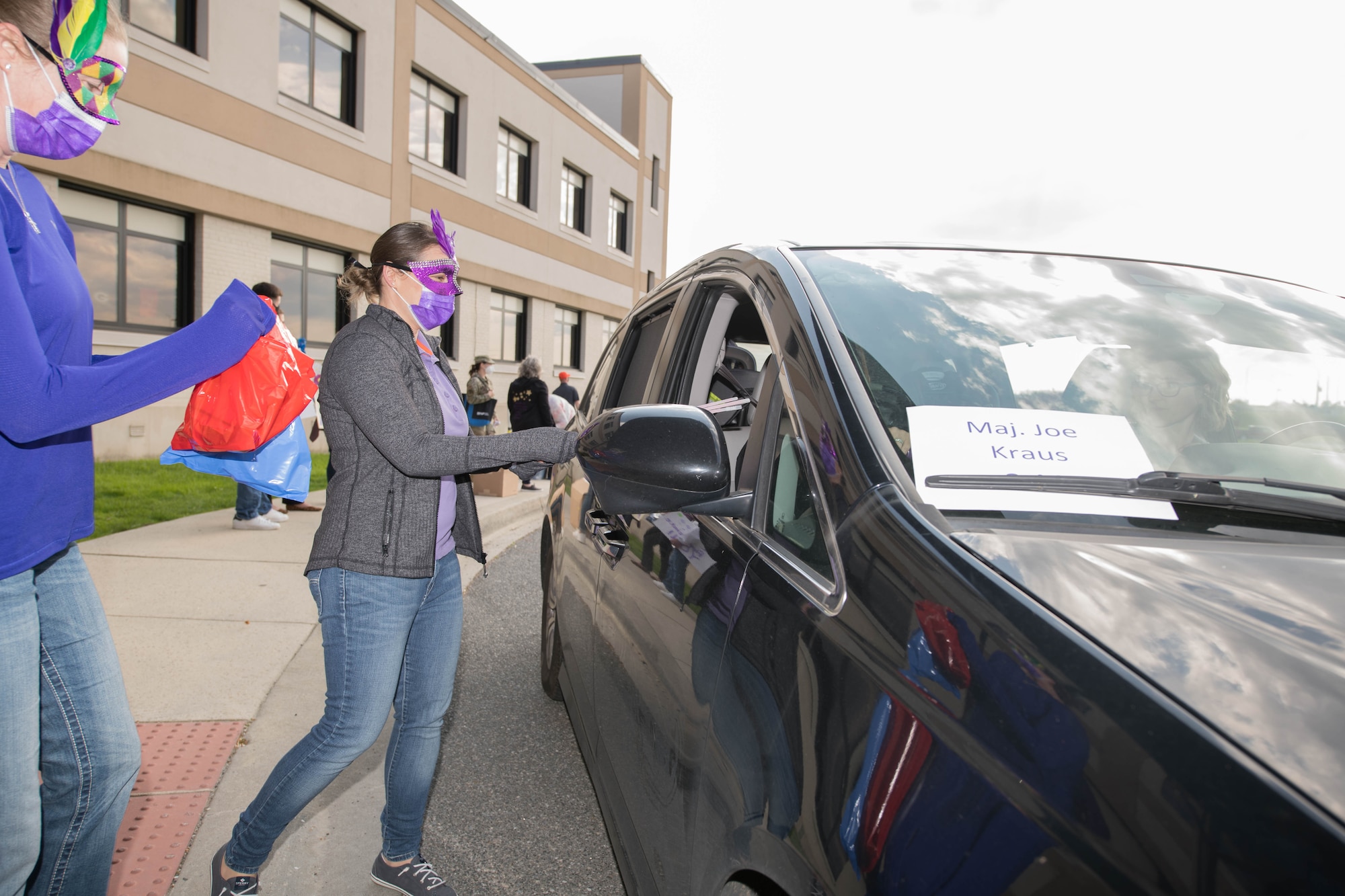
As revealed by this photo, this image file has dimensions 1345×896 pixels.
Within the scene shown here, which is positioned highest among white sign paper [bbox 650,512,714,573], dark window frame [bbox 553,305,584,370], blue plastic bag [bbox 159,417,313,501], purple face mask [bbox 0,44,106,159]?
dark window frame [bbox 553,305,584,370]

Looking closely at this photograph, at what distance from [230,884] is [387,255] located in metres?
1.86

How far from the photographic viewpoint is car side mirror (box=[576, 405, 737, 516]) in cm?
167

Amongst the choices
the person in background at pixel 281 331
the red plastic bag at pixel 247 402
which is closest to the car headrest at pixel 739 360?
the person in background at pixel 281 331

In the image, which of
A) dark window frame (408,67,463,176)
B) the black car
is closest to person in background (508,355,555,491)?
the black car

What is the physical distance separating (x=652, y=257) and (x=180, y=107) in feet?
68.5

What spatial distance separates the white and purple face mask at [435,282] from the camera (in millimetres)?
2672

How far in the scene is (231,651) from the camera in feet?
15.4

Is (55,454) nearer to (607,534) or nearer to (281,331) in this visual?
(281,331)

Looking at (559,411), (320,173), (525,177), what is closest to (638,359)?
(559,411)

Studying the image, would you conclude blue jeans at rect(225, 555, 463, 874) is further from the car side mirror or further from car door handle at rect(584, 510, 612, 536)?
the car side mirror

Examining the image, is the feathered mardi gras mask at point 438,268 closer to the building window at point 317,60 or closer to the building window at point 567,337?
the building window at point 317,60

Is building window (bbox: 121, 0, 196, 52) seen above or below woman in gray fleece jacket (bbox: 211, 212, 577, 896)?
above

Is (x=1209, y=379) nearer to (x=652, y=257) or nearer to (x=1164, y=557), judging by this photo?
(x=1164, y=557)

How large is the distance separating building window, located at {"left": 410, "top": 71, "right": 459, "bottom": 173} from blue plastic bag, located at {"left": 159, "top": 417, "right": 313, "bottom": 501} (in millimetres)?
17490
